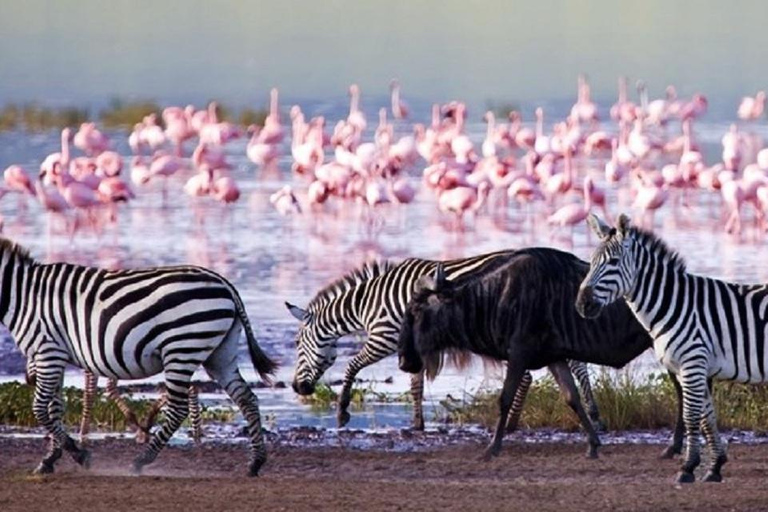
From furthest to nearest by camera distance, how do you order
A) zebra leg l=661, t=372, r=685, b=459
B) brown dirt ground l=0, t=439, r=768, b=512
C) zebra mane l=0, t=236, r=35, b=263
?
1. zebra leg l=661, t=372, r=685, b=459
2. zebra mane l=0, t=236, r=35, b=263
3. brown dirt ground l=0, t=439, r=768, b=512

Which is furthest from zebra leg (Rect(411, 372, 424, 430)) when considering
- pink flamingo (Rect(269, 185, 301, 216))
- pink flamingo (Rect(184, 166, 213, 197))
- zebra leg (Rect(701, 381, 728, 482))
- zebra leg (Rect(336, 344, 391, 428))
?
pink flamingo (Rect(184, 166, 213, 197))

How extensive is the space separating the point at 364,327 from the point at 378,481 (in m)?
2.45

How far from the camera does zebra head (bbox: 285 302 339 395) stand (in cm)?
1130

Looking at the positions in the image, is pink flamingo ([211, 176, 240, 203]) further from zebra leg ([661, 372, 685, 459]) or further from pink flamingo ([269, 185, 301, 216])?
zebra leg ([661, 372, 685, 459])

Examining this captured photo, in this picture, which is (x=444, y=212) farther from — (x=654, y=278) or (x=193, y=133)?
(x=654, y=278)

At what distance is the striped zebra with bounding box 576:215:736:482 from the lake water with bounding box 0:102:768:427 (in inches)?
110

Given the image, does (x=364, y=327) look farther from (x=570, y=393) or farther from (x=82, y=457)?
(x=82, y=457)

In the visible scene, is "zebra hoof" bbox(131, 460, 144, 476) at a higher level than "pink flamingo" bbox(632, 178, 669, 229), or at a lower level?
lower

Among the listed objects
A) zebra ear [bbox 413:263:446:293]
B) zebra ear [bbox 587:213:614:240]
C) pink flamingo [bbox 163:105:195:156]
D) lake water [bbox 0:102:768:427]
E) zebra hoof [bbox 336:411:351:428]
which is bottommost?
lake water [bbox 0:102:768:427]

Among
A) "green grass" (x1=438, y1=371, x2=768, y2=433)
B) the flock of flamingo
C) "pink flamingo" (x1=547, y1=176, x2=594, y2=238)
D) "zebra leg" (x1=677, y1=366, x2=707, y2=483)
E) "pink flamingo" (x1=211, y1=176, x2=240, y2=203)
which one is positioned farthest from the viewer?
"pink flamingo" (x1=211, y1=176, x2=240, y2=203)

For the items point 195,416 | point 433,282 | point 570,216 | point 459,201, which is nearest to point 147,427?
point 195,416

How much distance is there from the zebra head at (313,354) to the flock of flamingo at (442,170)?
39.5ft

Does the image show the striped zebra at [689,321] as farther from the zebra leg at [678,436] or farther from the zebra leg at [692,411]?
the zebra leg at [678,436]

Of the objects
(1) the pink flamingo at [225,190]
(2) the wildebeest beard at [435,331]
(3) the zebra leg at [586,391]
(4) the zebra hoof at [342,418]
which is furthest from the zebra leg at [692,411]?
(1) the pink flamingo at [225,190]
